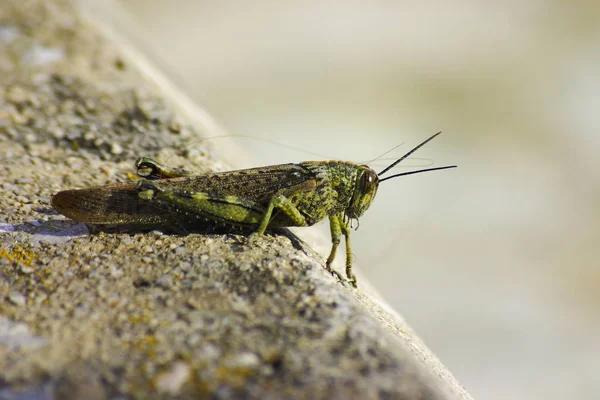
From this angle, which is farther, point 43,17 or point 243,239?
point 43,17

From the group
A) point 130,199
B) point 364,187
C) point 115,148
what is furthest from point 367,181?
point 115,148

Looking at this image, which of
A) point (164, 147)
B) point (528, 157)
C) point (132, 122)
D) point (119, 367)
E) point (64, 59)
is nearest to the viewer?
point (119, 367)

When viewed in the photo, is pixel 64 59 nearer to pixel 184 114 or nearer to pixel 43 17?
pixel 43 17

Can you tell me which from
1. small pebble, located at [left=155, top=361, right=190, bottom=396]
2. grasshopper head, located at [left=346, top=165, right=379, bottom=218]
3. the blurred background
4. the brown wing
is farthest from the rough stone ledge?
the blurred background

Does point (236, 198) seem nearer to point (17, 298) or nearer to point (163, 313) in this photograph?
point (163, 313)

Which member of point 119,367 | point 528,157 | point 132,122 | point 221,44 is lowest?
point 119,367

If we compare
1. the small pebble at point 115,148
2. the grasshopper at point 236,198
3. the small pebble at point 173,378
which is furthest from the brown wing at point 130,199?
the small pebble at point 173,378

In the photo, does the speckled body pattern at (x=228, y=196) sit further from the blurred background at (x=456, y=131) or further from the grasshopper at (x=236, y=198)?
the blurred background at (x=456, y=131)

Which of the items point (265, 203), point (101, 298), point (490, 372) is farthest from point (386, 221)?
point (101, 298)
